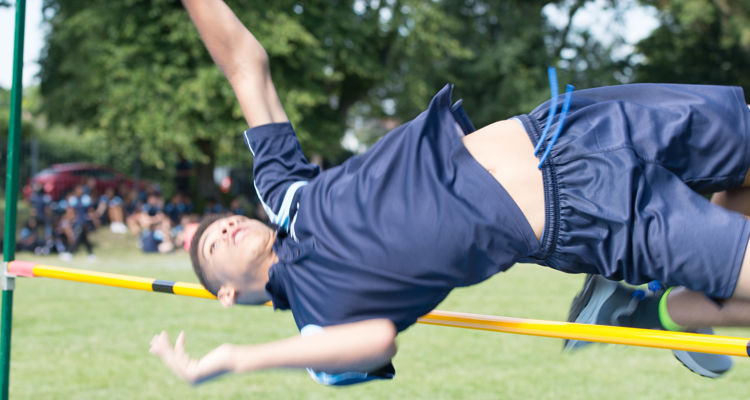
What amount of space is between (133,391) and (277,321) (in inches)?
86.7

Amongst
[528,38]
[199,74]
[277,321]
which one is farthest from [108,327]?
[528,38]

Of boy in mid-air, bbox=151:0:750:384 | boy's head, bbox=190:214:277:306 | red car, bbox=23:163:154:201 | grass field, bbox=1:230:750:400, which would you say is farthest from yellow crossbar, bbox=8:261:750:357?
red car, bbox=23:163:154:201

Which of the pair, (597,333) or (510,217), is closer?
(510,217)

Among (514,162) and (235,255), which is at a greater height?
(514,162)

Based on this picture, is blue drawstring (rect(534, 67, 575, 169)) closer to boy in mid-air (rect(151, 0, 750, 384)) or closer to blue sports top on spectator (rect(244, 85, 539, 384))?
boy in mid-air (rect(151, 0, 750, 384))

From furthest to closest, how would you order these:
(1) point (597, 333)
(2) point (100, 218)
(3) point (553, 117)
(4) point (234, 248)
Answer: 1. (2) point (100, 218)
2. (4) point (234, 248)
3. (1) point (597, 333)
4. (3) point (553, 117)

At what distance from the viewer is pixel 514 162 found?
1.82 metres

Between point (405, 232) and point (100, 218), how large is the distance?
50.3ft

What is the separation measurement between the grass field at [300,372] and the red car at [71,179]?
32.5 feet

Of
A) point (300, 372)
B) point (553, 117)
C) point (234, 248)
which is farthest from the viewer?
point (300, 372)

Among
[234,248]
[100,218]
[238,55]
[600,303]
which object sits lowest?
[100,218]

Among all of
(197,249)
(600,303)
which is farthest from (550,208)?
(197,249)

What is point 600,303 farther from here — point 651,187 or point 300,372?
point 300,372

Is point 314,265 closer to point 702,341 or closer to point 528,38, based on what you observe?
point 702,341
